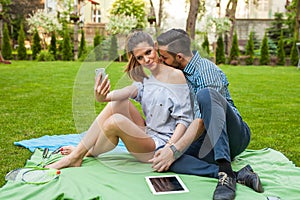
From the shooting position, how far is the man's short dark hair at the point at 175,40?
8.55 feet

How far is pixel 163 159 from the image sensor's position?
8.81ft

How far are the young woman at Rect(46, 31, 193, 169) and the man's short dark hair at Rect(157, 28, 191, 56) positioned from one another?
7cm

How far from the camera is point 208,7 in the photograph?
2227 cm

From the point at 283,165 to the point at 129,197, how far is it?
4.47 ft

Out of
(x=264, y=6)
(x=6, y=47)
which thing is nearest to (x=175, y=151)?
(x=6, y=47)

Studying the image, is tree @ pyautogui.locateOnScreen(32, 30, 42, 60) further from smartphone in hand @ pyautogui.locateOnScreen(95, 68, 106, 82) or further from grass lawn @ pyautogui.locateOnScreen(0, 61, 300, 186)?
smartphone in hand @ pyautogui.locateOnScreen(95, 68, 106, 82)

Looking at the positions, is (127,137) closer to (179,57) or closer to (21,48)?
(179,57)

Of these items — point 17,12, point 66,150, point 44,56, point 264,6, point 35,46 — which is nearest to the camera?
point 66,150

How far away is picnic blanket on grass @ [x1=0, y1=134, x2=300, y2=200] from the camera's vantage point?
235cm

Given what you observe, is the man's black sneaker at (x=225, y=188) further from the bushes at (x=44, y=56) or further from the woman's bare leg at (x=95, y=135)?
the bushes at (x=44, y=56)

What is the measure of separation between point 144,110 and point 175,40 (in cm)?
54

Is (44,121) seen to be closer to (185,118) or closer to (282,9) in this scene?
(185,118)

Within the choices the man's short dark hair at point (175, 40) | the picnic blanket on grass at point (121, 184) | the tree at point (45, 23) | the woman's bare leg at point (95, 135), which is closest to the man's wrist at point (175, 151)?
the picnic blanket on grass at point (121, 184)

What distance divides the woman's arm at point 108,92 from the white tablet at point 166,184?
0.55 metres
